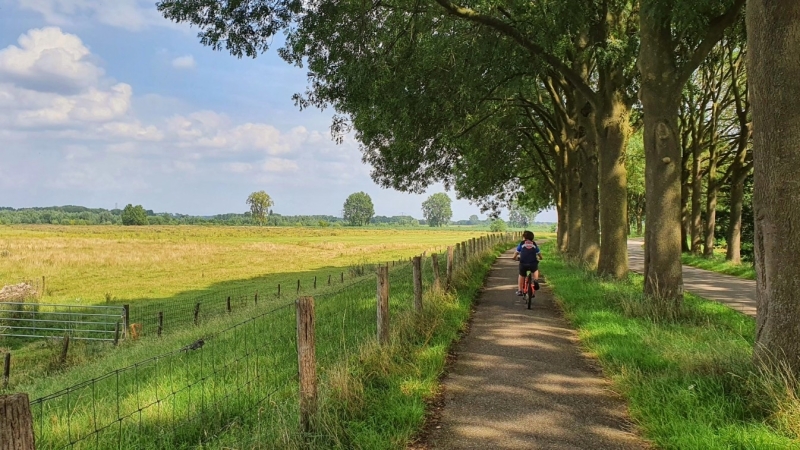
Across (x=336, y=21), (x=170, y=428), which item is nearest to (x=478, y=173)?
(x=336, y=21)

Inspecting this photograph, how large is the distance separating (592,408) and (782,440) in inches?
69.9

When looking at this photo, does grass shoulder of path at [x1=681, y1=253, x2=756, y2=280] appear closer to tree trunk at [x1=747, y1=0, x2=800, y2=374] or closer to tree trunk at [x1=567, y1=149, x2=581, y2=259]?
tree trunk at [x1=567, y1=149, x2=581, y2=259]

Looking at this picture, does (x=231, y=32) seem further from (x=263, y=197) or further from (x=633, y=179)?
(x=263, y=197)

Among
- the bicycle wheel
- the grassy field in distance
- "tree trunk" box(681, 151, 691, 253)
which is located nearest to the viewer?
the bicycle wheel

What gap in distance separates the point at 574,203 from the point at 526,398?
738 inches

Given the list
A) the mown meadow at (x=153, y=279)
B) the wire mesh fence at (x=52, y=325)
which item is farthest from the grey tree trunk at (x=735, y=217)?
the wire mesh fence at (x=52, y=325)

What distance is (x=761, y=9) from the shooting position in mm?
5316

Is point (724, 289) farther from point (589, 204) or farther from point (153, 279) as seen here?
point (153, 279)

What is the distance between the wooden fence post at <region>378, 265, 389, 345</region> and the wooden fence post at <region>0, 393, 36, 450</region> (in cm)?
464

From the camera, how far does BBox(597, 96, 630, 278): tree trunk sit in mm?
13969

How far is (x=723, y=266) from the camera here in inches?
835

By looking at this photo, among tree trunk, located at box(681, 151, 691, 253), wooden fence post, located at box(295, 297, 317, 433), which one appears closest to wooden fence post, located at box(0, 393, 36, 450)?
wooden fence post, located at box(295, 297, 317, 433)

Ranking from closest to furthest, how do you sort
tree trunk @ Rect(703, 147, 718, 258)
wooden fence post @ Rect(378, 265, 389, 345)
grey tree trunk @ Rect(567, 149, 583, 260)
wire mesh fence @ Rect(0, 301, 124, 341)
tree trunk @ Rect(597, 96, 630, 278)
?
1. wooden fence post @ Rect(378, 265, 389, 345)
2. tree trunk @ Rect(597, 96, 630, 278)
3. wire mesh fence @ Rect(0, 301, 124, 341)
4. grey tree trunk @ Rect(567, 149, 583, 260)
5. tree trunk @ Rect(703, 147, 718, 258)

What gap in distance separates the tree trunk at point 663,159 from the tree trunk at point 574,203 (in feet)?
37.3
